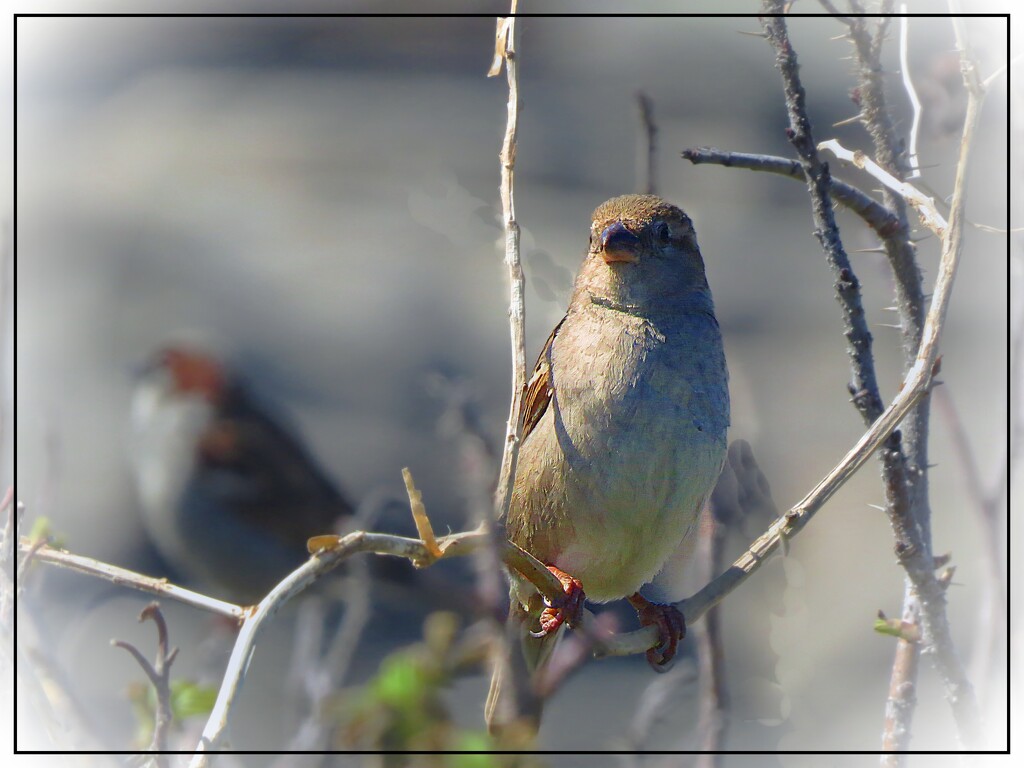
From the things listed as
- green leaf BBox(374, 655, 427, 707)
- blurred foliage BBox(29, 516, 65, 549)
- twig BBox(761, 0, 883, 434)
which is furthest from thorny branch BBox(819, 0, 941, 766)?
blurred foliage BBox(29, 516, 65, 549)

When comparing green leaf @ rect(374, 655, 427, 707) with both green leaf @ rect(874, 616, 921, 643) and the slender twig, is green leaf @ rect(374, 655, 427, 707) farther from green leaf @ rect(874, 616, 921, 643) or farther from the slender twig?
green leaf @ rect(874, 616, 921, 643)

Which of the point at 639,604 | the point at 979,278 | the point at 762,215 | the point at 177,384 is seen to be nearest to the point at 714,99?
the point at 762,215

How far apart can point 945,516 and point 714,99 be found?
3.27m

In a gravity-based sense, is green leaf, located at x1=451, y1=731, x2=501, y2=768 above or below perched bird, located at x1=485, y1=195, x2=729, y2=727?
below

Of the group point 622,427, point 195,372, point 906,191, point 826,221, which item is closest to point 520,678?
point 622,427

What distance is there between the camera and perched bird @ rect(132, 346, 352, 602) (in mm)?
6625

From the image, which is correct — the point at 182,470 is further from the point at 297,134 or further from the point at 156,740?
the point at 156,740

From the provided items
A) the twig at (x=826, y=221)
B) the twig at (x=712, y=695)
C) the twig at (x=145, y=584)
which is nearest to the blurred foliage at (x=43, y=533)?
the twig at (x=145, y=584)

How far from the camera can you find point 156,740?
1.71m

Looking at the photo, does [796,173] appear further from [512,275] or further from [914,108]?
[512,275]

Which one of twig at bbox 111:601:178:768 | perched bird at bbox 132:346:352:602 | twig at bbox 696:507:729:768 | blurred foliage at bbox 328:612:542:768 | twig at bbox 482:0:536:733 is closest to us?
twig at bbox 111:601:178:768

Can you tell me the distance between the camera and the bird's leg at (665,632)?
2.65 meters

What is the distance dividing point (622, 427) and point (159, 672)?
47.4 inches

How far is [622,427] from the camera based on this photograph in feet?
7.99
